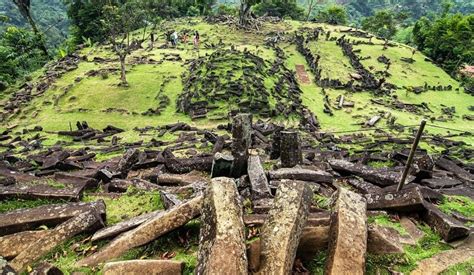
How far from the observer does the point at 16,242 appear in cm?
402

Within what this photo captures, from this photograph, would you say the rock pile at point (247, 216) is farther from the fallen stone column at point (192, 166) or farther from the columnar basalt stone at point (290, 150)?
the fallen stone column at point (192, 166)

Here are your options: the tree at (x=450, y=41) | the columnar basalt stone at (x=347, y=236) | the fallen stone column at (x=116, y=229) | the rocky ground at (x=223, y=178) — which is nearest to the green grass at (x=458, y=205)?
the rocky ground at (x=223, y=178)

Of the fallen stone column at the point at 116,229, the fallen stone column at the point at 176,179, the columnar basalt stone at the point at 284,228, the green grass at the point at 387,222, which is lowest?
the fallen stone column at the point at 176,179

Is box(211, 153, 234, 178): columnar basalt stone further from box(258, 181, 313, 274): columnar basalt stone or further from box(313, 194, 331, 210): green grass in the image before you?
box(258, 181, 313, 274): columnar basalt stone

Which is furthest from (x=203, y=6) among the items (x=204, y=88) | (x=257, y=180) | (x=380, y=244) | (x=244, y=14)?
(x=380, y=244)

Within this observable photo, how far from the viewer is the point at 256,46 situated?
3431cm

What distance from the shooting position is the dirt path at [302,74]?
28.2 metres

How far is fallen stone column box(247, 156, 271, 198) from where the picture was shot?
17.3 feet

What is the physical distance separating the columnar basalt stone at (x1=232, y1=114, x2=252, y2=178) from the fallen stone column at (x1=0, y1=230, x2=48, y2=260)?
334 cm

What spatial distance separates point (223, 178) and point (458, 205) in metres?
4.63

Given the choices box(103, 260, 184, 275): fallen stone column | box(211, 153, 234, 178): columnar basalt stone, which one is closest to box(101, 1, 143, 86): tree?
box(211, 153, 234, 178): columnar basalt stone

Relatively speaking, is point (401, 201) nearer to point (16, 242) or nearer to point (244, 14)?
point (16, 242)

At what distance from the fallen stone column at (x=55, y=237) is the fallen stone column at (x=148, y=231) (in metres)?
0.51

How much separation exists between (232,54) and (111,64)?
429 inches
